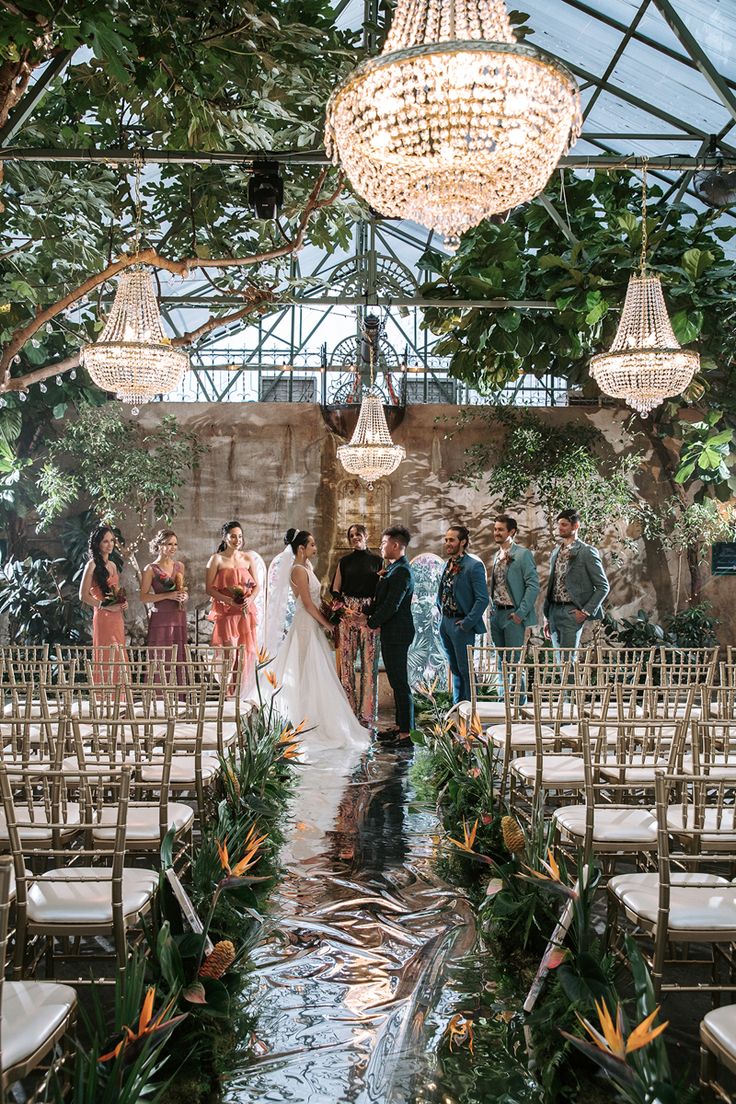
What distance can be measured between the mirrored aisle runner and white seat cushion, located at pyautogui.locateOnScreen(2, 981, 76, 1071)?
2.14 feet

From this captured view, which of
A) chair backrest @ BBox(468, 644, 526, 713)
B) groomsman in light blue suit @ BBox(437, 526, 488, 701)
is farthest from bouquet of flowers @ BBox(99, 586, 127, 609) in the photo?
chair backrest @ BBox(468, 644, 526, 713)

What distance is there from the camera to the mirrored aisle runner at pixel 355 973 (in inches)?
100

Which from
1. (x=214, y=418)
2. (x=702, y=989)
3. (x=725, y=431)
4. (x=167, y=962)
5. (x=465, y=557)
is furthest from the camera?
(x=214, y=418)

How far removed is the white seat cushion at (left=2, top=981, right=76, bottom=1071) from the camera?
183 centimetres

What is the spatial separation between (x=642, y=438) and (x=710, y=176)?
5243mm

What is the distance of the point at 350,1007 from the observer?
298 centimetres

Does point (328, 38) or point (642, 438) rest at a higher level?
point (328, 38)

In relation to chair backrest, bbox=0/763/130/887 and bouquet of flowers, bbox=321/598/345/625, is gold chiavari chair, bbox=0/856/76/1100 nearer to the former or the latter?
chair backrest, bbox=0/763/130/887

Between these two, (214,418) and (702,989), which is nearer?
(702,989)

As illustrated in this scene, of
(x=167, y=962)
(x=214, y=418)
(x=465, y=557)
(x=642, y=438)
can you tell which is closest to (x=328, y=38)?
(x=465, y=557)

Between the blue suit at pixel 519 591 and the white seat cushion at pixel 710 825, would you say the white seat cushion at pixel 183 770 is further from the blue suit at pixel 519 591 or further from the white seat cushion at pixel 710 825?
the blue suit at pixel 519 591

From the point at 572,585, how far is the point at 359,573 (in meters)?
1.75

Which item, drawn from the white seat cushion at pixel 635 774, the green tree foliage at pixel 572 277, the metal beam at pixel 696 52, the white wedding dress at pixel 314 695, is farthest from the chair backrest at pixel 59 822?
the metal beam at pixel 696 52

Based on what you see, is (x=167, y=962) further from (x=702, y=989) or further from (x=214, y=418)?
(x=214, y=418)
